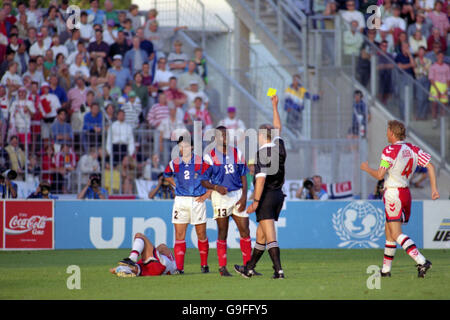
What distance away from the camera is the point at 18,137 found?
20.2 meters

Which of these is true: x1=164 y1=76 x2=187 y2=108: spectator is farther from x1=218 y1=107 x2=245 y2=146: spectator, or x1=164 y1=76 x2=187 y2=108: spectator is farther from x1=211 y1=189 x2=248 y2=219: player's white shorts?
x1=211 y1=189 x2=248 y2=219: player's white shorts

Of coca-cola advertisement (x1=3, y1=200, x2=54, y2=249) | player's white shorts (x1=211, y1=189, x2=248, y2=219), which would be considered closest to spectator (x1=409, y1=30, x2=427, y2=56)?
coca-cola advertisement (x1=3, y1=200, x2=54, y2=249)

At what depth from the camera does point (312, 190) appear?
2042cm

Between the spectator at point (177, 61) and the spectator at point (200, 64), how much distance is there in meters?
0.46

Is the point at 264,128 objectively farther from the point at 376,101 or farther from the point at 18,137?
the point at 376,101

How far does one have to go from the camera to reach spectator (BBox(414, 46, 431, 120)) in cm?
2277

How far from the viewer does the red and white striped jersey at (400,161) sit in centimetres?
1212

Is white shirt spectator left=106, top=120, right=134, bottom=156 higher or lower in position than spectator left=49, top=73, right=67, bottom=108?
lower

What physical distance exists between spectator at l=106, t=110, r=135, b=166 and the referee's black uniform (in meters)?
9.13

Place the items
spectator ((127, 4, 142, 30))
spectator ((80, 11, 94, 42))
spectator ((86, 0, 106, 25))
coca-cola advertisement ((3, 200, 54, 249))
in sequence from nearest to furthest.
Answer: coca-cola advertisement ((3, 200, 54, 249)) < spectator ((80, 11, 94, 42)) < spectator ((86, 0, 106, 25)) < spectator ((127, 4, 142, 30))

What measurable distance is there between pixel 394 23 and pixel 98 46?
30.2 feet
